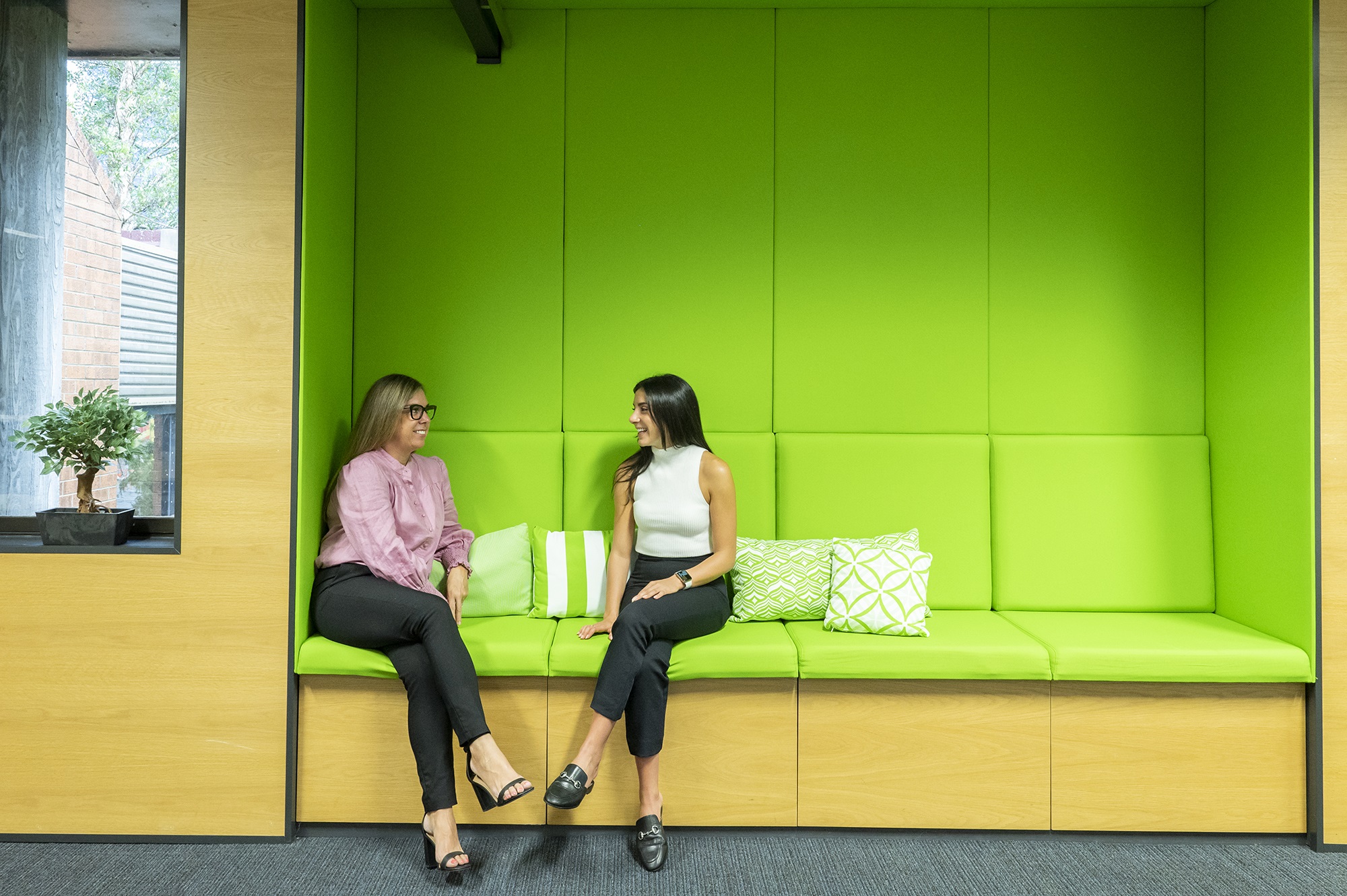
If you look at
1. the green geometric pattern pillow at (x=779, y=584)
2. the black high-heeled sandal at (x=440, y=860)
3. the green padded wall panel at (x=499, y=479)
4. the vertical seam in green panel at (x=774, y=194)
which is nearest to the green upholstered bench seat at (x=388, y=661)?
the black high-heeled sandal at (x=440, y=860)

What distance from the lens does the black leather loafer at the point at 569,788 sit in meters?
2.41

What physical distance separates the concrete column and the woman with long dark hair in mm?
2168

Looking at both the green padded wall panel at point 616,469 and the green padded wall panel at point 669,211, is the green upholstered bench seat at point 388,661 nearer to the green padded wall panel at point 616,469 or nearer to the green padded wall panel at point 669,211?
the green padded wall panel at point 616,469

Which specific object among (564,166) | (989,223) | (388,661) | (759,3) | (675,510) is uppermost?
(759,3)

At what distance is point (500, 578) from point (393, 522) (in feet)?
1.56

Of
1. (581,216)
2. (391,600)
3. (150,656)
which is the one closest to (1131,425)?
(581,216)

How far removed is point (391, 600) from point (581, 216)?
169 centimetres

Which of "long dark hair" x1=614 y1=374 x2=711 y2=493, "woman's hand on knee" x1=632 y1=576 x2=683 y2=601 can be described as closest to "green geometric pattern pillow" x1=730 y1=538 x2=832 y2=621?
"woman's hand on knee" x1=632 y1=576 x2=683 y2=601

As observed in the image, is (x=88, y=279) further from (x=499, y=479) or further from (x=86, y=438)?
(x=499, y=479)

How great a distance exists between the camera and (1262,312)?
292 centimetres

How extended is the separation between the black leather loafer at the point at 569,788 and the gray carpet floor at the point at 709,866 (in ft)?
0.78

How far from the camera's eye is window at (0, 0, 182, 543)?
120 inches

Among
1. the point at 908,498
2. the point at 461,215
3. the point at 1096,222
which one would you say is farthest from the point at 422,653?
the point at 1096,222

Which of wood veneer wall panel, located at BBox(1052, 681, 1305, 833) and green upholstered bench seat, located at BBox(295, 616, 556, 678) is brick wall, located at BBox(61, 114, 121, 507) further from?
wood veneer wall panel, located at BBox(1052, 681, 1305, 833)
